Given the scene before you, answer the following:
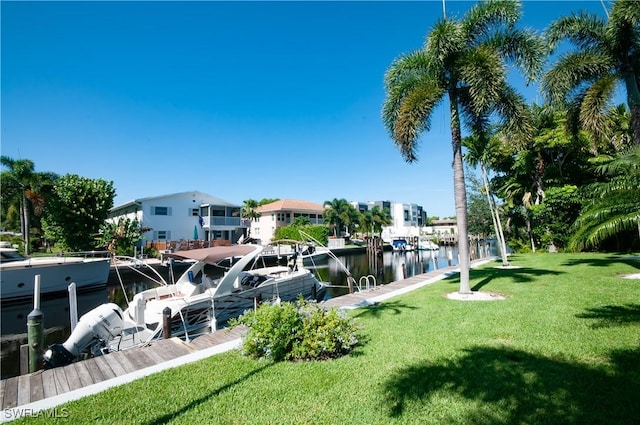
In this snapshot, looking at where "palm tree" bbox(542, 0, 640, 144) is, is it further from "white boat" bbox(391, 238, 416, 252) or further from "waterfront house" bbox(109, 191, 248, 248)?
"white boat" bbox(391, 238, 416, 252)

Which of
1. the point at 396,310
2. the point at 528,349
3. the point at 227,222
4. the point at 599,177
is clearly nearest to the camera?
the point at 528,349

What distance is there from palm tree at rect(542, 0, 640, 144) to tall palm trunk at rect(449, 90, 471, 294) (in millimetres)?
4419

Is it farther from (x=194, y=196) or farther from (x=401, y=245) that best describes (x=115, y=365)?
(x=401, y=245)

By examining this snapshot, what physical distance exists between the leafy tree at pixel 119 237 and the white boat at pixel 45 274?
833cm

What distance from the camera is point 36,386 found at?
214 inches

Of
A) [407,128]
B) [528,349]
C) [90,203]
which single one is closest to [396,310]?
[528,349]

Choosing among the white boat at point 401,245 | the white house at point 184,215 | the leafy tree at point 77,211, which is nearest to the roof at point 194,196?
the white house at point 184,215

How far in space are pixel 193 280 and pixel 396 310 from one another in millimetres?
7893

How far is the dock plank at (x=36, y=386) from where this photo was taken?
509 centimetres

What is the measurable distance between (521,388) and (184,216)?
43548 mm

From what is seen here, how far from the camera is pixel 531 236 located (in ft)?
92.5

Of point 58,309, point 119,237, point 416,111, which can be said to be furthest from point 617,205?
point 119,237

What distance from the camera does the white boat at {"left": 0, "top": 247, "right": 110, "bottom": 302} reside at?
17.8 meters

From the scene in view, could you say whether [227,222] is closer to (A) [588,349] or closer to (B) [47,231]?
(B) [47,231]
